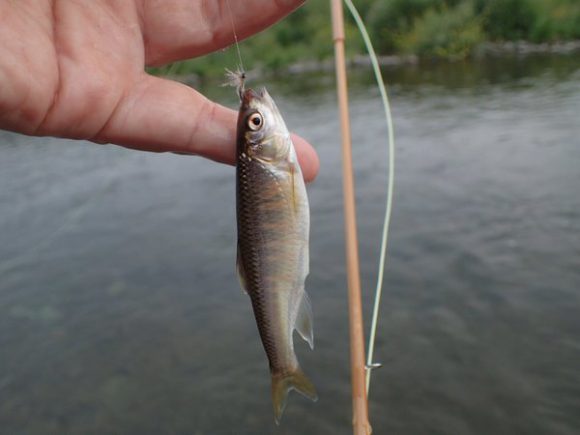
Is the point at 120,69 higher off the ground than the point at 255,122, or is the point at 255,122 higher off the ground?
the point at 120,69

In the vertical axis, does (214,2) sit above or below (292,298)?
above

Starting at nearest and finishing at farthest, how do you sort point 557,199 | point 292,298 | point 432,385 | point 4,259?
point 292,298
point 432,385
point 557,199
point 4,259

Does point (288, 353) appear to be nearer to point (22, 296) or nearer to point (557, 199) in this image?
point (22, 296)

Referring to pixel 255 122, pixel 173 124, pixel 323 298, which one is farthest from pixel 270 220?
pixel 323 298

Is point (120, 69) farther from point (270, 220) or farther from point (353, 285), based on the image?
point (353, 285)

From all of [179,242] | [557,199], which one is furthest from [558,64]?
[179,242]

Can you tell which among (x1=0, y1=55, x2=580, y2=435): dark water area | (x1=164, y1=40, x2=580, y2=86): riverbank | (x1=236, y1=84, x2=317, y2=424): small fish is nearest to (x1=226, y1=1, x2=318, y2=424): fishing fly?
(x1=236, y1=84, x2=317, y2=424): small fish
